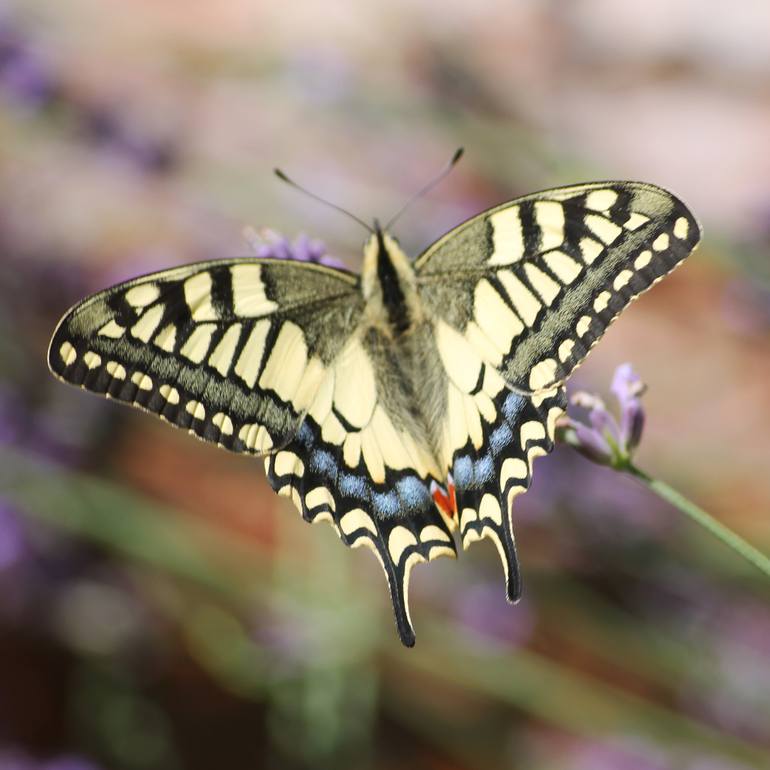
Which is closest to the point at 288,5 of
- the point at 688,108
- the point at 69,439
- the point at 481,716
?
the point at 688,108

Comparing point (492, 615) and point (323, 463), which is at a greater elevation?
point (323, 463)

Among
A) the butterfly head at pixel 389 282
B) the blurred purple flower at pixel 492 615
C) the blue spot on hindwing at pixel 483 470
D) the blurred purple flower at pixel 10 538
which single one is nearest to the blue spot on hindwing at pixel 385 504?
the blue spot on hindwing at pixel 483 470

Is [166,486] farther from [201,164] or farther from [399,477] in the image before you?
[399,477]

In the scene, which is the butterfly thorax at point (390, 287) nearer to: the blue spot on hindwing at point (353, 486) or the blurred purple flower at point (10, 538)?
the blue spot on hindwing at point (353, 486)

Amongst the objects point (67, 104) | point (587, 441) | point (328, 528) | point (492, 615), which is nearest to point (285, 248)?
point (587, 441)

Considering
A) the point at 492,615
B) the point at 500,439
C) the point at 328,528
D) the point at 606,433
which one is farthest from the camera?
the point at 492,615

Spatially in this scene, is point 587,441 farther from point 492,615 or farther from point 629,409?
point 492,615
